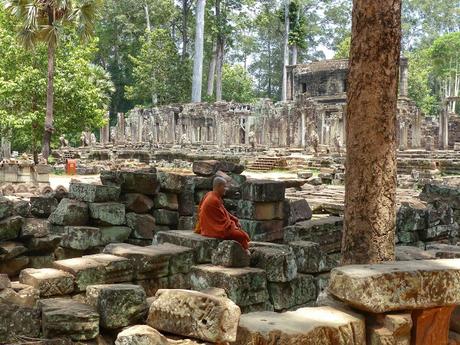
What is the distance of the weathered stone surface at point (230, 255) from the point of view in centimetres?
604

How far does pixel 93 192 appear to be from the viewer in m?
8.54

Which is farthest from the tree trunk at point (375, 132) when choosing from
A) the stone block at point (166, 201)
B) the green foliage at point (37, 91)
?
the green foliage at point (37, 91)

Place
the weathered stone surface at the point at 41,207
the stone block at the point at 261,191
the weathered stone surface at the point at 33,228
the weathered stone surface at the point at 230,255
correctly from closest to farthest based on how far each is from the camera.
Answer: the weathered stone surface at the point at 230,255, the weathered stone surface at the point at 33,228, the stone block at the point at 261,191, the weathered stone surface at the point at 41,207

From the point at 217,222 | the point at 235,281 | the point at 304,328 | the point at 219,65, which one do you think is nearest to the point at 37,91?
the point at 217,222

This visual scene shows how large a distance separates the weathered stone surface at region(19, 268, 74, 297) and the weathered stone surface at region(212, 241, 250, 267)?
1.62 meters

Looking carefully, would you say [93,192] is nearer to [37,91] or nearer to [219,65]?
[37,91]

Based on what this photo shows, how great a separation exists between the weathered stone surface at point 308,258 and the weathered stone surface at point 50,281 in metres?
2.83

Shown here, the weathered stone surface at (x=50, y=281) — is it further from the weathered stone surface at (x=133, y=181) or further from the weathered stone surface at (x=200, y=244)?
the weathered stone surface at (x=133, y=181)

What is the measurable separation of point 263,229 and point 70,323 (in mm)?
5066

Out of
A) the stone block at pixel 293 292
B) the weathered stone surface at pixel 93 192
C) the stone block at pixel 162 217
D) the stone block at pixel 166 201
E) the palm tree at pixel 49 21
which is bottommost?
the stone block at pixel 293 292

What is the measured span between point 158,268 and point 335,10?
62940 mm

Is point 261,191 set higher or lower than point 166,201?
higher

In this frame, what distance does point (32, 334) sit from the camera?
4086mm

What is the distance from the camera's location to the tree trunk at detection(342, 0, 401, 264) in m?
4.93
